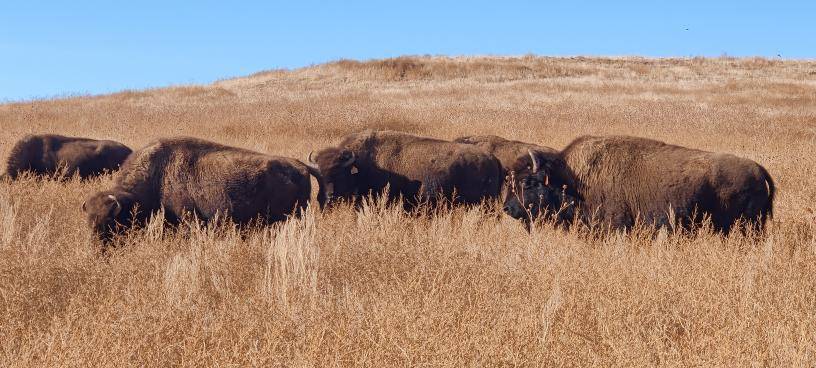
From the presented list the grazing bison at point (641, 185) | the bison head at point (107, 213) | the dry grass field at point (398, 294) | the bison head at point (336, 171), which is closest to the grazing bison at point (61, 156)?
the dry grass field at point (398, 294)

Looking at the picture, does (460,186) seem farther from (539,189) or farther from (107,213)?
(107,213)

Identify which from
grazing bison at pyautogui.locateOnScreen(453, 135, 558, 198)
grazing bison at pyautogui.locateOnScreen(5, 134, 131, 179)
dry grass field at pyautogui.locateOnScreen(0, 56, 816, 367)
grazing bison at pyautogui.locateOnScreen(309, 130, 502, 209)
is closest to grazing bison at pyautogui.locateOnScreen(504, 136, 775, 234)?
dry grass field at pyautogui.locateOnScreen(0, 56, 816, 367)

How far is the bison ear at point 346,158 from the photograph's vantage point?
8.65 m

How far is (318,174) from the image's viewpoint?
7688 mm

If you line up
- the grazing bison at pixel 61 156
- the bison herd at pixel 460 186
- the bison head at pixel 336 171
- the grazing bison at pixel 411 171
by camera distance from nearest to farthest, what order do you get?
the bison herd at pixel 460 186 → the bison head at pixel 336 171 → the grazing bison at pixel 411 171 → the grazing bison at pixel 61 156

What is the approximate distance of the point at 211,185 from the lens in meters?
7.15

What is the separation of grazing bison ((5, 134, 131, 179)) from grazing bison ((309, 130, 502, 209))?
187 inches

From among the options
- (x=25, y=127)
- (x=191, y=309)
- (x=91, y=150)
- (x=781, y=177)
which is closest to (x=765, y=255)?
(x=191, y=309)

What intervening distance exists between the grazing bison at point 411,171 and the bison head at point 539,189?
0.92 metres

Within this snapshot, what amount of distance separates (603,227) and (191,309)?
458cm

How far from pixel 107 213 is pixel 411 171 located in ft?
11.9

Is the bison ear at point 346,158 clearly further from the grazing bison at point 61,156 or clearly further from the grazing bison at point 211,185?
the grazing bison at point 61,156

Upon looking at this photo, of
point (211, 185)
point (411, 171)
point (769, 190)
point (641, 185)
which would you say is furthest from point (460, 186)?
point (769, 190)

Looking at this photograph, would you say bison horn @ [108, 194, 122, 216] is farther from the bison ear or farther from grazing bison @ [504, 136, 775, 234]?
grazing bison @ [504, 136, 775, 234]
